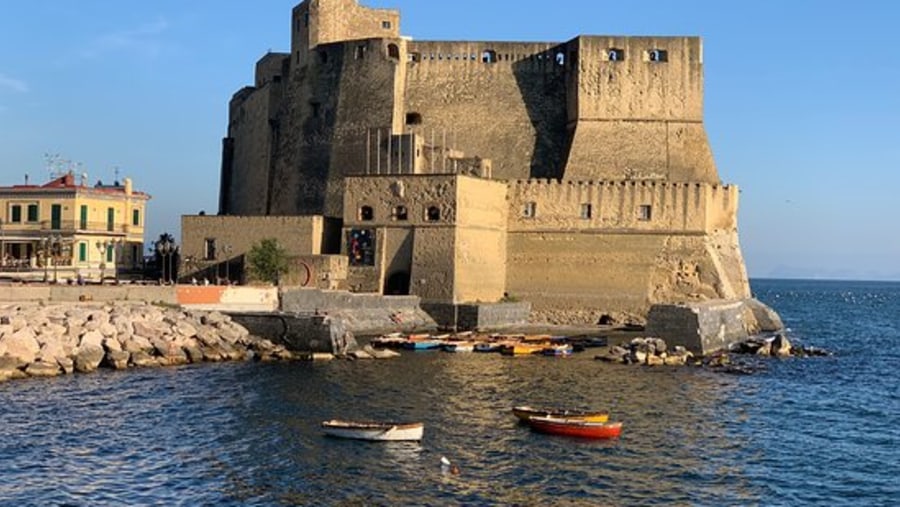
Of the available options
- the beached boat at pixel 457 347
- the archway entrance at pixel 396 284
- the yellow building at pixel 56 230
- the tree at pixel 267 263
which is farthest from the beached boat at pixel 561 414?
the yellow building at pixel 56 230

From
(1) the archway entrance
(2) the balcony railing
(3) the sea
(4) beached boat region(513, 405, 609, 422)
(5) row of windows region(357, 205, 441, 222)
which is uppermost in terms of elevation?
(5) row of windows region(357, 205, 441, 222)

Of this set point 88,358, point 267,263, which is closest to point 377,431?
point 88,358

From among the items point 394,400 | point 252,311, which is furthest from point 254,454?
point 252,311

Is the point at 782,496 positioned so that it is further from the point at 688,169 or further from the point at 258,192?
the point at 258,192

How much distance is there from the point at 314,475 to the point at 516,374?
46.3 feet

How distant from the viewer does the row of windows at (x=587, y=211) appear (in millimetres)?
49375

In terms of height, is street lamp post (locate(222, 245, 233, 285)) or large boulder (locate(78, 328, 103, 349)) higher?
street lamp post (locate(222, 245, 233, 285))

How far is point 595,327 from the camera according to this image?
158 feet

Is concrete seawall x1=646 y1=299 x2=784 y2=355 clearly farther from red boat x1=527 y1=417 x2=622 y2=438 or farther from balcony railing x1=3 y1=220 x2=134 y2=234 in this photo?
balcony railing x1=3 y1=220 x2=134 y2=234

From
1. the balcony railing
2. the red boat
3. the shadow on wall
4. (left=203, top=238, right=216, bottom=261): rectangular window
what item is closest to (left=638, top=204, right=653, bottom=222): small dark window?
the shadow on wall

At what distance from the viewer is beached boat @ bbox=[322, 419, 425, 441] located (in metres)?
22.6

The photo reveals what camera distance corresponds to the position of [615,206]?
49500 millimetres

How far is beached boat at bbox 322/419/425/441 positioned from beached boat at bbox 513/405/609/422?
9.61 feet

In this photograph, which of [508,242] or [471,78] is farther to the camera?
[471,78]
